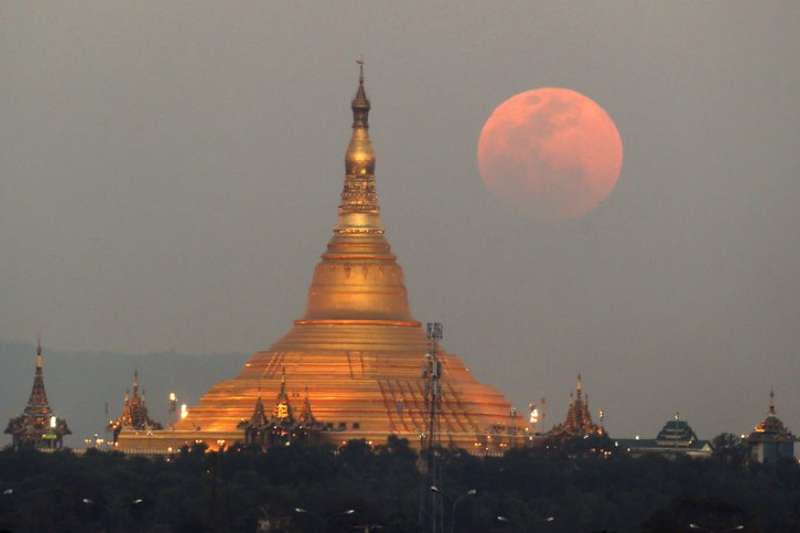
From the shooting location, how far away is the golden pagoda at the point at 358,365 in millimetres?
169875

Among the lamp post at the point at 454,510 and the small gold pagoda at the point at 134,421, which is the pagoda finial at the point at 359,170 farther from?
the lamp post at the point at 454,510

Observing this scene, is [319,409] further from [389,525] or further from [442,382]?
[389,525]

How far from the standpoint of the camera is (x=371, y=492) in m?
147

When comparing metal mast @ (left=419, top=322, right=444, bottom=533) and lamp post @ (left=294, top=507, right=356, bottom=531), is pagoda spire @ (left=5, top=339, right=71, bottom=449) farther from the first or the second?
lamp post @ (left=294, top=507, right=356, bottom=531)

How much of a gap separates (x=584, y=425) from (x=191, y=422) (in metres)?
16.0

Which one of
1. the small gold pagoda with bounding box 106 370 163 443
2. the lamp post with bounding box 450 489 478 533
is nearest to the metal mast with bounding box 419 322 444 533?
the lamp post with bounding box 450 489 478 533

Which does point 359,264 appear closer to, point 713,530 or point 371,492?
point 371,492

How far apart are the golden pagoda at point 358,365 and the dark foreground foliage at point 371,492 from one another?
444 centimetres

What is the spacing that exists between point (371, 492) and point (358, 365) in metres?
25.2

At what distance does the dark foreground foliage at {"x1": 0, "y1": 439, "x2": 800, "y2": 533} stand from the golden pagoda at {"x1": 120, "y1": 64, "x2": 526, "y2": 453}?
444cm

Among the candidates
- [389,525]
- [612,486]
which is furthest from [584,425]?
[389,525]

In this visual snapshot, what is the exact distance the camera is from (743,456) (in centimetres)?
17712

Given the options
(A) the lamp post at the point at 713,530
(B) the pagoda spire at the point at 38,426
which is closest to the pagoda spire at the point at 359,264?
(B) the pagoda spire at the point at 38,426

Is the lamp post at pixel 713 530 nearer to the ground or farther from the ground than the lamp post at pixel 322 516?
nearer to the ground
